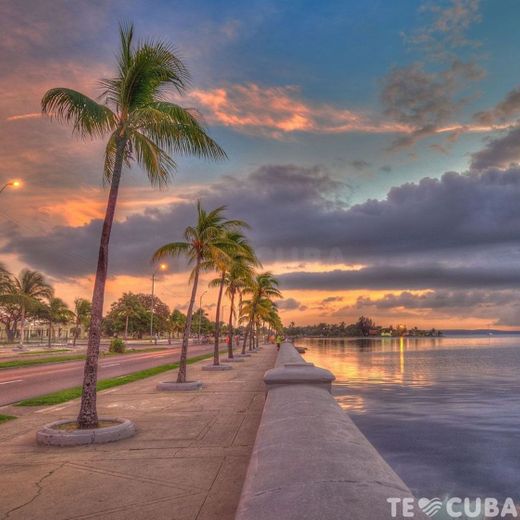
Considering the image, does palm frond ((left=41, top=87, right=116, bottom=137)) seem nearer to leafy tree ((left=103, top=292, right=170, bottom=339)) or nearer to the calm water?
the calm water

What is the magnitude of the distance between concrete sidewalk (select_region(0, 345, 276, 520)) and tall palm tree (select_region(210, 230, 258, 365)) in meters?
9.12

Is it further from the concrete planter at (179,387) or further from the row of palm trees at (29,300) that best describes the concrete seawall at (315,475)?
the row of palm trees at (29,300)

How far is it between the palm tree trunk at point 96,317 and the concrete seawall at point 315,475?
500 cm

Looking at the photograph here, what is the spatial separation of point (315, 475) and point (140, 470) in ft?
14.1

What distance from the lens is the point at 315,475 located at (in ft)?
11.7

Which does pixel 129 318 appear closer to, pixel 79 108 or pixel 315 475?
pixel 79 108

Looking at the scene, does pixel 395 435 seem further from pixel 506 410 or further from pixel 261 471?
pixel 261 471

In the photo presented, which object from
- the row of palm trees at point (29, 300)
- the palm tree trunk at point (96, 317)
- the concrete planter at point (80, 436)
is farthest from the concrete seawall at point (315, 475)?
the row of palm trees at point (29, 300)

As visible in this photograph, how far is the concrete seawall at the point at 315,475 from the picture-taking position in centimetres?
299

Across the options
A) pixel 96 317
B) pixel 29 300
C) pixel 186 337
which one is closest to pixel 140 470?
pixel 96 317

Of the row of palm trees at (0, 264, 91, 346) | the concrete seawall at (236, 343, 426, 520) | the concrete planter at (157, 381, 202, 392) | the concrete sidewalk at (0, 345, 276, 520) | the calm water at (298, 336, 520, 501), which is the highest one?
the row of palm trees at (0, 264, 91, 346)

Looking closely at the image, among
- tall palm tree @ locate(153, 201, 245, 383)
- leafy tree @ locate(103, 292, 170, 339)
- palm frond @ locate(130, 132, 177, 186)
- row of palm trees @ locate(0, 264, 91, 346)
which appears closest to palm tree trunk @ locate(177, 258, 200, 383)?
tall palm tree @ locate(153, 201, 245, 383)

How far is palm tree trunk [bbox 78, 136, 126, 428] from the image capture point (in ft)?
31.5

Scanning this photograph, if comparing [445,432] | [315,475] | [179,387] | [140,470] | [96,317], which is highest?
[96,317]
